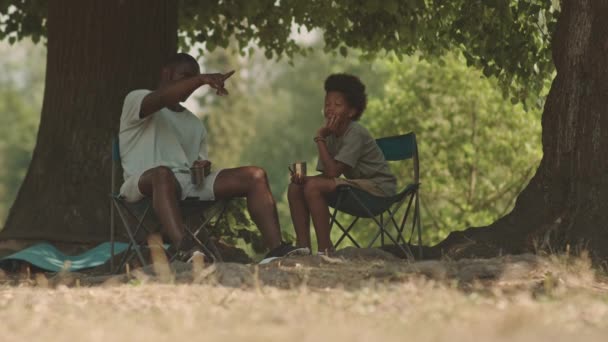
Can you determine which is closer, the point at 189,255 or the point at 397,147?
the point at 189,255

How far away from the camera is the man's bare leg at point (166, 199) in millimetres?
6090

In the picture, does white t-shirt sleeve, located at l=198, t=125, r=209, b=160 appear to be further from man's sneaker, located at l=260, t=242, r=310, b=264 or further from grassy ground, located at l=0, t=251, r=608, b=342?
grassy ground, located at l=0, t=251, r=608, b=342

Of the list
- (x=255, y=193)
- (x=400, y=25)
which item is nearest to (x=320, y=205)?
(x=255, y=193)

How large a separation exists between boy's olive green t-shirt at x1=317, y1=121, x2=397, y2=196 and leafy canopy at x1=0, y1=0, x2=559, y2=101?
2.76m

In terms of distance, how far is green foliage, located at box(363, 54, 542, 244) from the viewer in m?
16.3

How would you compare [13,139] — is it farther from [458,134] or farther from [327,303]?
[327,303]

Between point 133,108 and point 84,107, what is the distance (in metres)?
1.78

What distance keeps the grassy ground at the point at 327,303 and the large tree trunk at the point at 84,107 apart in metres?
2.10

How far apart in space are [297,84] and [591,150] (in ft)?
163

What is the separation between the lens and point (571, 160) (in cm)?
639

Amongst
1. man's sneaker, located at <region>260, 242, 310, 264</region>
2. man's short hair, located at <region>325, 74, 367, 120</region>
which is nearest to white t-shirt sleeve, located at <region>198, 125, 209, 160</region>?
man's short hair, located at <region>325, 74, 367, 120</region>

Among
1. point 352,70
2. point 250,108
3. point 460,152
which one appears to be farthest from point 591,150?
point 250,108

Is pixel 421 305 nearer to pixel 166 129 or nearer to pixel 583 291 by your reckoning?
pixel 583 291

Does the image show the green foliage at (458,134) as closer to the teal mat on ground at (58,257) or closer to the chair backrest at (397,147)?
the chair backrest at (397,147)
